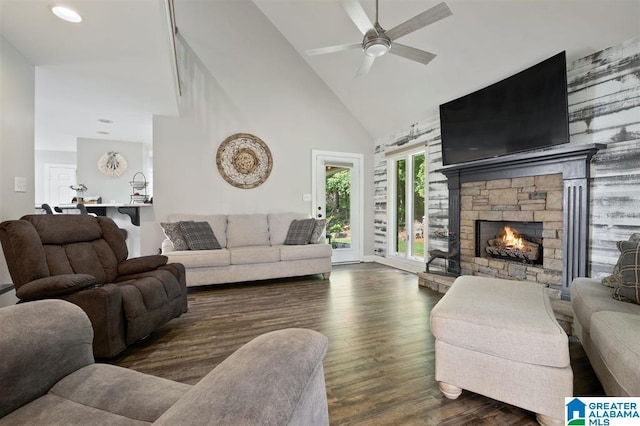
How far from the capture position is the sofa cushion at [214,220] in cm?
435

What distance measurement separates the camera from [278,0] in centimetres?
411

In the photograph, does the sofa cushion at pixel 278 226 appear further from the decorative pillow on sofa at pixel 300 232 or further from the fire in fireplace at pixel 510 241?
the fire in fireplace at pixel 510 241

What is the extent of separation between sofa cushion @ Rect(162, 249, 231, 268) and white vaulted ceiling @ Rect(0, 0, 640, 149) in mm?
1975

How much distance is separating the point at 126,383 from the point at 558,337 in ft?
5.75

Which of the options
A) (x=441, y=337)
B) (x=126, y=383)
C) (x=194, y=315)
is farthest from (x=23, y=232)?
(x=441, y=337)

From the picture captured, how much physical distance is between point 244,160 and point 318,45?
214 centimetres

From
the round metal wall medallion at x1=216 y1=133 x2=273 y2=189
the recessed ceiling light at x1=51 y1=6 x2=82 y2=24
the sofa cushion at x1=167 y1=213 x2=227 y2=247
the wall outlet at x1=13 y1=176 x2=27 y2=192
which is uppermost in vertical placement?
the recessed ceiling light at x1=51 y1=6 x2=82 y2=24

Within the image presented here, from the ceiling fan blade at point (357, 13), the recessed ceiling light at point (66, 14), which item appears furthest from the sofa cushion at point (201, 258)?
the ceiling fan blade at point (357, 13)

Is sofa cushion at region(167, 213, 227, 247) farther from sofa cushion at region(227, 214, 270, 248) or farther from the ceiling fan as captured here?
the ceiling fan

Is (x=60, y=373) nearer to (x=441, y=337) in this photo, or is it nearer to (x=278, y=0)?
(x=441, y=337)

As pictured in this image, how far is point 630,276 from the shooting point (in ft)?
5.59

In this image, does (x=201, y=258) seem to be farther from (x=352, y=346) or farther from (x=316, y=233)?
(x=352, y=346)

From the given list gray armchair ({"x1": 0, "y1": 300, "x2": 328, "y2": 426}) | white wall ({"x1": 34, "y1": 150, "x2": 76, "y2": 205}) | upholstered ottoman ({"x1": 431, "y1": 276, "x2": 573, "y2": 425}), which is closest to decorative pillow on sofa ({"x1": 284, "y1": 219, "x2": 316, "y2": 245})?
upholstered ottoman ({"x1": 431, "y1": 276, "x2": 573, "y2": 425})

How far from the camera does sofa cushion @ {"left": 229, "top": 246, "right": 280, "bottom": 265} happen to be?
381 cm
